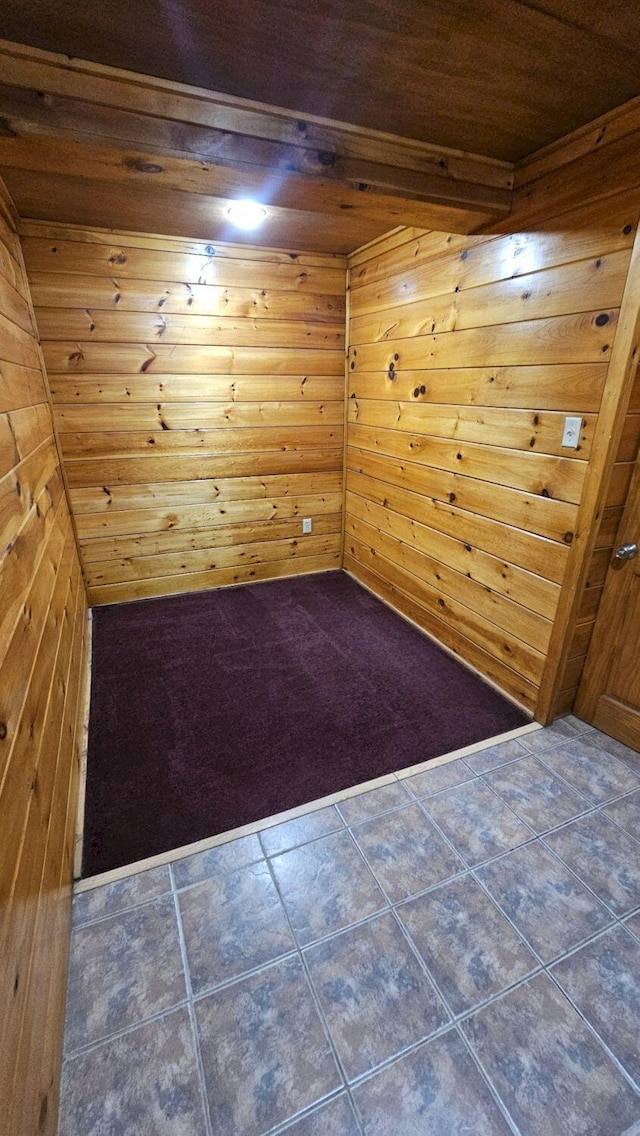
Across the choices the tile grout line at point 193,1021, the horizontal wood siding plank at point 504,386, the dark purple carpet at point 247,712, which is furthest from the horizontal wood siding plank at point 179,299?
the tile grout line at point 193,1021

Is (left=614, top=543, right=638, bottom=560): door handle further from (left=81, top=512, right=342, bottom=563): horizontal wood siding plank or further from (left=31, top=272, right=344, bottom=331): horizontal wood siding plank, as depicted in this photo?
(left=31, top=272, right=344, bottom=331): horizontal wood siding plank

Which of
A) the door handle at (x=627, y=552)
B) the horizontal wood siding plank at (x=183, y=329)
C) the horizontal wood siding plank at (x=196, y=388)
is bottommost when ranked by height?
the door handle at (x=627, y=552)

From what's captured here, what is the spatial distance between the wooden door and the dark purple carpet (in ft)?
1.12

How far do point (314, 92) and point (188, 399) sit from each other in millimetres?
1819

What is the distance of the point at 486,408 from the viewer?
2066mm

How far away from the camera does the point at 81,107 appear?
1.22 meters

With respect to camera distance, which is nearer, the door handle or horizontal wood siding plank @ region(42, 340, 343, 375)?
the door handle

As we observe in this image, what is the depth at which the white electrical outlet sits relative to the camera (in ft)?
5.45

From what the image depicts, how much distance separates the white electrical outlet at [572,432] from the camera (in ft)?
5.45

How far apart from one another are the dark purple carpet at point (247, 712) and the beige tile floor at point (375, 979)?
169 millimetres

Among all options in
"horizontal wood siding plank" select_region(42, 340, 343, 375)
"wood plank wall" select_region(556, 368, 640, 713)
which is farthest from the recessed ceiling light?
"wood plank wall" select_region(556, 368, 640, 713)

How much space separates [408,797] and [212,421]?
2469mm

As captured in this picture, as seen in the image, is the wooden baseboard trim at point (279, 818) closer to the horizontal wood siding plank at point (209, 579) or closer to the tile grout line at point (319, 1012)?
the tile grout line at point (319, 1012)

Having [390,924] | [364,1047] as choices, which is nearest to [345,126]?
[390,924]
